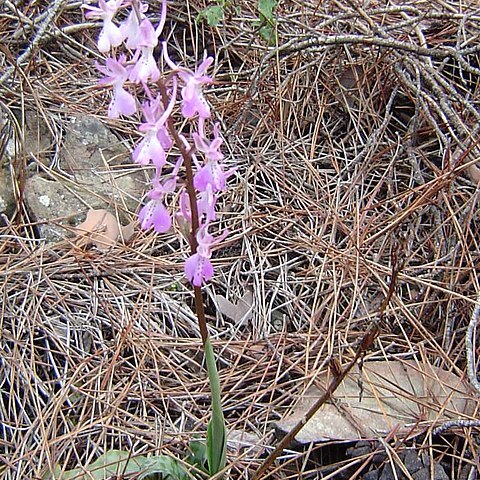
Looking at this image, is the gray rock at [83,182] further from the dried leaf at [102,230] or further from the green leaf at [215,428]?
the green leaf at [215,428]

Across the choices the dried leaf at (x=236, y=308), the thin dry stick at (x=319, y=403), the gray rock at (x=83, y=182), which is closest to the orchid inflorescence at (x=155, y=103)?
the thin dry stick at (x=319, y=403)

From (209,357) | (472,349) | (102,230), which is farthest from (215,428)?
(102,230)

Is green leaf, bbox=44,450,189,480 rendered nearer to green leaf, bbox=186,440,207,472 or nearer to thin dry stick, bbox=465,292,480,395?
green leaf, bbox=186,440,207,472

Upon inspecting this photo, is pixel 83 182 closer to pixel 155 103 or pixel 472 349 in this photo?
pixel 155 103

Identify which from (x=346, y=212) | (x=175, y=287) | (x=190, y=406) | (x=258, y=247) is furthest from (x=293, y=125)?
(x=190, y=406)

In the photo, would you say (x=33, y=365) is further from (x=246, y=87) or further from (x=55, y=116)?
(x=246, y=87)

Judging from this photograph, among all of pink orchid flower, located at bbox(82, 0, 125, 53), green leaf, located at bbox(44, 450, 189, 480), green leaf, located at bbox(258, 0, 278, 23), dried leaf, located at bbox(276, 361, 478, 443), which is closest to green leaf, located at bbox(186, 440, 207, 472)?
green leaf, located at bbox(44, 450, 189, 480)
